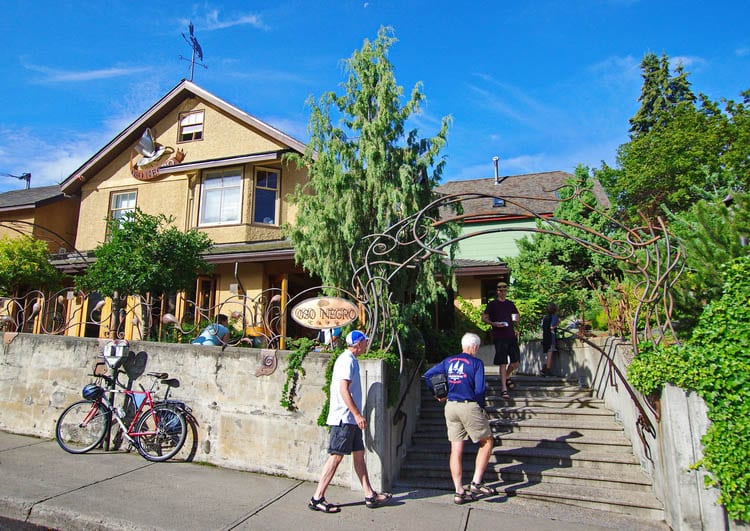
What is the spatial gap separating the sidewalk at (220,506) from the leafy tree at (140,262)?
319 centimetres

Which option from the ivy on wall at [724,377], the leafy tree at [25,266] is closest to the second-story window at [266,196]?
the leafy tree at [25,266]

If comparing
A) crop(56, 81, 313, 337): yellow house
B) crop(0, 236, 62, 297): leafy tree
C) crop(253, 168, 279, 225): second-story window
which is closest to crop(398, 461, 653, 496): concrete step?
crop(56, 81, 313, 337): yellow house

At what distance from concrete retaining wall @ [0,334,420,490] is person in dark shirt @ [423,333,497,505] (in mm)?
823

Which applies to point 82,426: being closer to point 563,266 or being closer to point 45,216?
point 563,266

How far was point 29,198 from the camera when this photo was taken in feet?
56.0

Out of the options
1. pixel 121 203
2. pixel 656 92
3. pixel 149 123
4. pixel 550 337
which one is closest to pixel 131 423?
pixel 550 337

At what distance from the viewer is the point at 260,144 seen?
14516 millimetres

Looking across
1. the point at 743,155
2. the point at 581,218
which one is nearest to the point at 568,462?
the point at 581,218

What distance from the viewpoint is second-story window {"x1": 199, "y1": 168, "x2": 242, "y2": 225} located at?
1419 centimetres

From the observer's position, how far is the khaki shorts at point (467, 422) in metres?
5.14

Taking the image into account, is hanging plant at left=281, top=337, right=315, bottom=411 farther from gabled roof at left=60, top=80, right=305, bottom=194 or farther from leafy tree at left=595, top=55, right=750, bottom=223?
leafy tree at left=595, top=55, right=750, bottom=223

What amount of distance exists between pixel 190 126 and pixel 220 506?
13035 millimetres

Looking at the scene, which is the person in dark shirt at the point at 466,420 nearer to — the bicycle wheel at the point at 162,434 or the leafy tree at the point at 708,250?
the leafy tree at the point at 708,250

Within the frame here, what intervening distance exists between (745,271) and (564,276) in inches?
324
